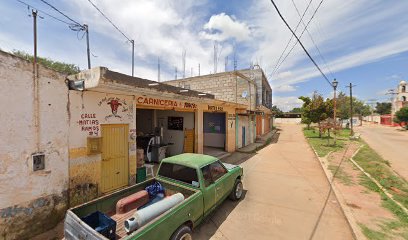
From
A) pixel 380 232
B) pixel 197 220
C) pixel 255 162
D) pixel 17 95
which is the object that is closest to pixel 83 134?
pixel 17 95

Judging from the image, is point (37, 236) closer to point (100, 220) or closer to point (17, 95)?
point (100, 220)

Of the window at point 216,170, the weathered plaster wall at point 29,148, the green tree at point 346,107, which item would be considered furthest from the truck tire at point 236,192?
the green tree at point 346,107

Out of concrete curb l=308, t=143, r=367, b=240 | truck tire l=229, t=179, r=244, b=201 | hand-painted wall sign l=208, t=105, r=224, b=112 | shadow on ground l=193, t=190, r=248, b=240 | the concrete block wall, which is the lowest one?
shadow on ground l=193, t=190, r=248, b=240

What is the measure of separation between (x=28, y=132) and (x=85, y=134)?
48.5 inches

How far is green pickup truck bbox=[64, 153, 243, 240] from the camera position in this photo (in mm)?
2949

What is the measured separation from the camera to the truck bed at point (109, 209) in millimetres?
2909

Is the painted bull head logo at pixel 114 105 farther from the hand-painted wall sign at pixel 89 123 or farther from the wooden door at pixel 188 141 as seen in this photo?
the wooden door at pixel 188 141

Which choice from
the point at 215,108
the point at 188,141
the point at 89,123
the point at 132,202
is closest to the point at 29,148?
the point at 89,123

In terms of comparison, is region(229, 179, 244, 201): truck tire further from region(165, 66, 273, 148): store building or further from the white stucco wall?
region(165, 66, 273, 148): store building

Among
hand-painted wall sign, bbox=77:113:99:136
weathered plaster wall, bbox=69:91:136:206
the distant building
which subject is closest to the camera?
weathered plaster wall, bbox=69:91:136:206

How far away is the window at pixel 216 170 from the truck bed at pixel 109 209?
923mm

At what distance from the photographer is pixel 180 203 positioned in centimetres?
354

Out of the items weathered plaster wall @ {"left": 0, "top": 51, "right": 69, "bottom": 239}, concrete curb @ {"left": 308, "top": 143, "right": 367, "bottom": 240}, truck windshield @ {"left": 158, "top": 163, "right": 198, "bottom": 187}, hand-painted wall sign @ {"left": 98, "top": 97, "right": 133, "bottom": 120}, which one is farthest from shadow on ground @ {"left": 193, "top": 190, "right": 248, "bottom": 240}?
hand-painted wall sign @ {"left": 98, "top": 97, "right": 133, "bottom": 120}

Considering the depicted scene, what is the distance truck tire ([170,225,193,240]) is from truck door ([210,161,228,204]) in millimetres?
1314
